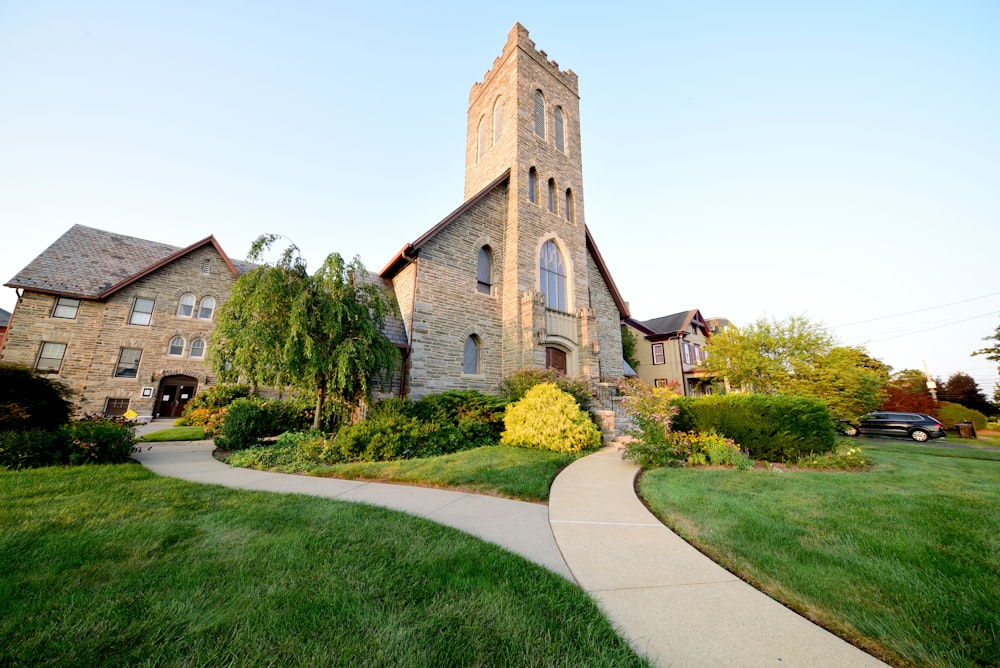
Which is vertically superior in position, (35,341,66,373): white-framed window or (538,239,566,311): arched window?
(538,239,566,311): arched window

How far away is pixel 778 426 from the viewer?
25.6 feet

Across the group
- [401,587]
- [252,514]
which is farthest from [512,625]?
[252,514]

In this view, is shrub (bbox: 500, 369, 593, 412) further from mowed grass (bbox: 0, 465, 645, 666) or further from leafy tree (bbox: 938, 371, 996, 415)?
leafy tree (bbox: 938, 371, 996, 415)

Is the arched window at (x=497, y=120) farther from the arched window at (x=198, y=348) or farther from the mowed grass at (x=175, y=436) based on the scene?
the arched window at (x=198, y=348)

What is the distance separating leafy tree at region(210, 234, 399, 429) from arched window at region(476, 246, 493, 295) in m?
5.50

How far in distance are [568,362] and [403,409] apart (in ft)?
24.3

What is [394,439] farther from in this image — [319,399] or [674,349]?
[674,349]

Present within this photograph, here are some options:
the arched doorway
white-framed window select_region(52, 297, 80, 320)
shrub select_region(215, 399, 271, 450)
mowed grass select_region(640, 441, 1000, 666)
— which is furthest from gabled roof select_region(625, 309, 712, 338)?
white-framed window select_region(52, 297, 80, 320)

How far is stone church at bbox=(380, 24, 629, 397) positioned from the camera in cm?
1246

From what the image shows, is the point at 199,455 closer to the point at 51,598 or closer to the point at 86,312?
the point at 51,598

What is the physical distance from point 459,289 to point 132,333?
57.2 ft

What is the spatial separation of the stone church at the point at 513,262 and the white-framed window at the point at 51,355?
1664 centimetres

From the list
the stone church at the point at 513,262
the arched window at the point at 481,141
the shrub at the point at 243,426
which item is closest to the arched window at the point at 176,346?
the stone church at the point at 513,262

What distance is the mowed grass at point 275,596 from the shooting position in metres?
1.84
